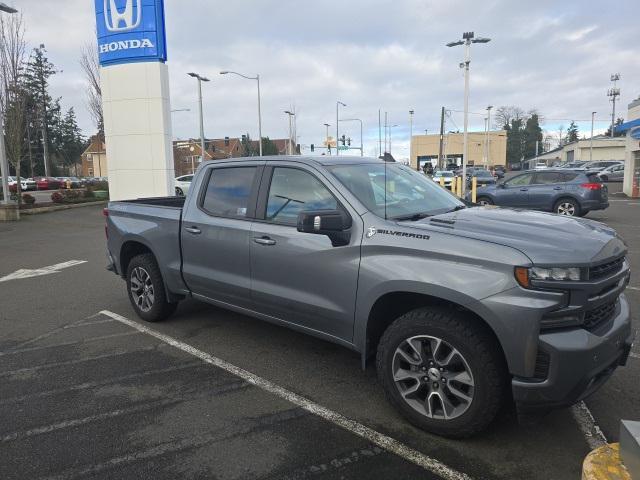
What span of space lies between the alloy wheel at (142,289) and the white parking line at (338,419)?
672 mm

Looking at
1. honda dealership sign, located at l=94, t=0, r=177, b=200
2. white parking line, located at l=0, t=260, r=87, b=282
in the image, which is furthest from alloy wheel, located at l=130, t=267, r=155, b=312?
honda dealership sign, located at l=94, t=0, r=177, b=200

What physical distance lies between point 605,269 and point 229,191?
3.15m

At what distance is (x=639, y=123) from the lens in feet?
73.3

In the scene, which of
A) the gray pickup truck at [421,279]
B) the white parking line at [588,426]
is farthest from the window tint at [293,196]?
the white parking line at [588,426]

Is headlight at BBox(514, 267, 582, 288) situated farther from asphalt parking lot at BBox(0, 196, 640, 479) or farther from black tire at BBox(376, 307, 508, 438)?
asphalt parking lot at BBox(0, 196, 640, 479)

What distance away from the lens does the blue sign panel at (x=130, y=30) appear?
1527 centimetres

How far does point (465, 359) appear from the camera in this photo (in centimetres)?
291

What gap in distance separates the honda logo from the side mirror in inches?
584

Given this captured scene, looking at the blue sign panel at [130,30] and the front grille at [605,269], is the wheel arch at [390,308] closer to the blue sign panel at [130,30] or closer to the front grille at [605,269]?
the front grille at [605,269]

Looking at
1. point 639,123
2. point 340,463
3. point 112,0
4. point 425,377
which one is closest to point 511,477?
point 425,377

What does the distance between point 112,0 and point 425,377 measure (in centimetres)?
1633

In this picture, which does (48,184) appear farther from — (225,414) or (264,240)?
(225,414)

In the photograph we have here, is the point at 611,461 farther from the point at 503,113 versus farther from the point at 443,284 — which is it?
the point at 503,113

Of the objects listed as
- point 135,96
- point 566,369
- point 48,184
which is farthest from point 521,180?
point 48,184
